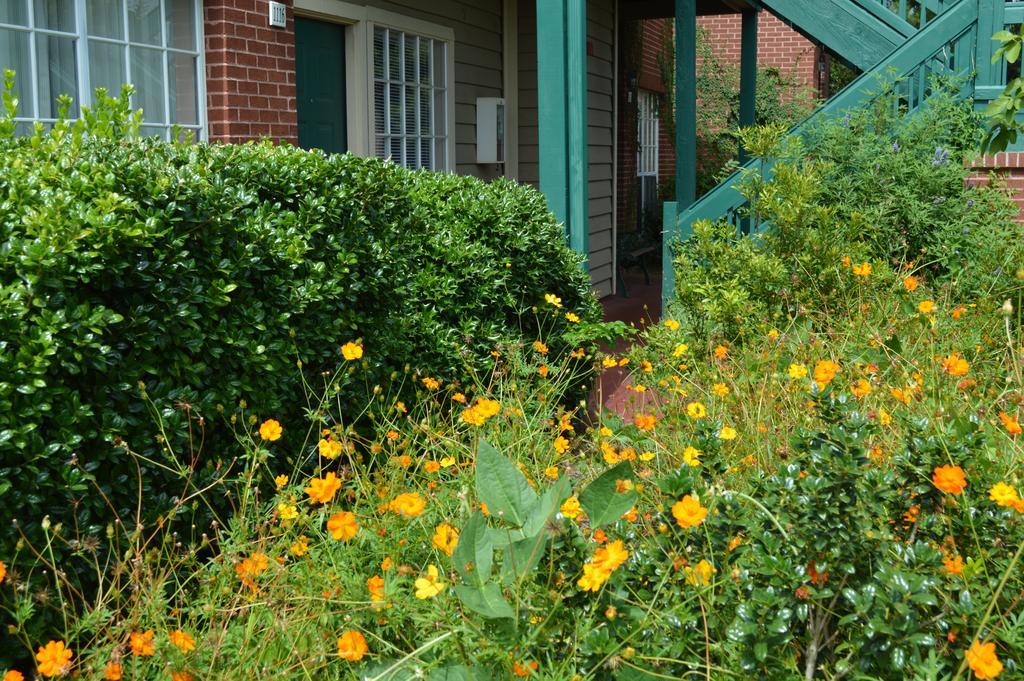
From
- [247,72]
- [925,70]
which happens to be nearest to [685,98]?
[925,70]

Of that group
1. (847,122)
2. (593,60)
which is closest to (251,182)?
(847,122)

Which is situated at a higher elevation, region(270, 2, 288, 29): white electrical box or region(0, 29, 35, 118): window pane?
region(270, 2, 288, 29): white electrical box

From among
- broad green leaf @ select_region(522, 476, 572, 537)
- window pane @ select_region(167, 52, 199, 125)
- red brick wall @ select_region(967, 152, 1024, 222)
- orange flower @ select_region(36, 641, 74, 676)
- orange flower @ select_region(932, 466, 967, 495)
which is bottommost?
orange flower @ select_region(36, 641, 74, 676)

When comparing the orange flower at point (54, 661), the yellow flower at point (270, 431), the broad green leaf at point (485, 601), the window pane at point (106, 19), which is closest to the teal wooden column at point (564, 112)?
the window pane at point (106, 19)

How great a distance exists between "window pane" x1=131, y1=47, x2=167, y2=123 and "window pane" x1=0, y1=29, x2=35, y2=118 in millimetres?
707

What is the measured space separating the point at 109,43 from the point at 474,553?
4.65 meters

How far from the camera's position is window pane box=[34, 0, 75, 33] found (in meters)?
5.45

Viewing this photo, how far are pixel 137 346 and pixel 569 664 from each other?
170 centimetres

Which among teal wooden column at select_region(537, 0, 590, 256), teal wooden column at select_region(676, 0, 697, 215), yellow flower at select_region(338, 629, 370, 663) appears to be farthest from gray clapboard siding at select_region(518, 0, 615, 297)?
yellow flower at select_region(338, 629, 370, 663)

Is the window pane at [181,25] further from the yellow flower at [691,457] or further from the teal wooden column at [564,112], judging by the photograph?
the yellow flower at [691,457]

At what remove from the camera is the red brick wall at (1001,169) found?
718 cm

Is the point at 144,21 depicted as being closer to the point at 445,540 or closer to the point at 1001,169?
the point at 445,540

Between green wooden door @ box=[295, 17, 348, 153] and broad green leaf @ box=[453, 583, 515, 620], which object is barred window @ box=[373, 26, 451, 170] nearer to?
green wooden door @ box=[295, 17, 348, 153]

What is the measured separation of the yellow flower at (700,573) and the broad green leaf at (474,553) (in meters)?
0.46
